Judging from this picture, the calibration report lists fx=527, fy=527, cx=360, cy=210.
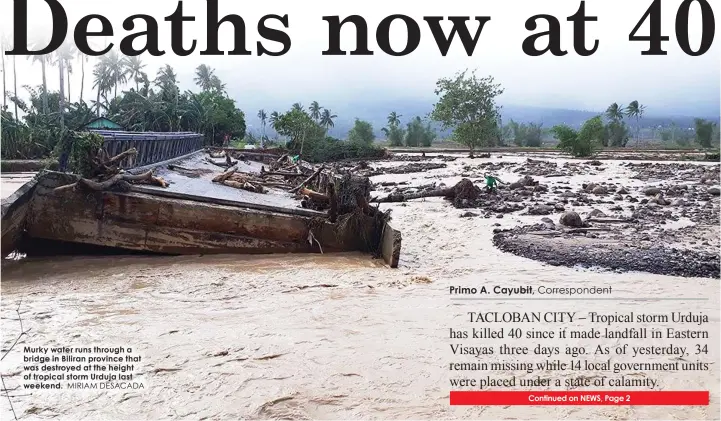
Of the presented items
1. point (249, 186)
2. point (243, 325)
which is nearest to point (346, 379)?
point (243, 325)

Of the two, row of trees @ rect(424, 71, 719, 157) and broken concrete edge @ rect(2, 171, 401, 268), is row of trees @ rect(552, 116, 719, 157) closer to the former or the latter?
row of trees @ rect(424, 71, 719, 157)

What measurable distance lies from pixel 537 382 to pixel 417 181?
711 inches

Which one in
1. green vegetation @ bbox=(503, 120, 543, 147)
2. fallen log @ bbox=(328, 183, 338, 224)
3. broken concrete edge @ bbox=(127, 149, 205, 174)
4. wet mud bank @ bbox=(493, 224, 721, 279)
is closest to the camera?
wet mud bank @ bbox=(493, 224, 721, 279)

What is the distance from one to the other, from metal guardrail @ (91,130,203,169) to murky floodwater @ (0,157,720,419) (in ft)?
8.18

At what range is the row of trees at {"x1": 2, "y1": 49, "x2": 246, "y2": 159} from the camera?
87.6 feet

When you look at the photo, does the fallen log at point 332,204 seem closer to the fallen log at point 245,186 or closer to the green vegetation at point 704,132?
the fallen log at point 245,186

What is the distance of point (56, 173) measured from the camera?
24.3 feet

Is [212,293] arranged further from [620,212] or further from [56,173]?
[620,212]

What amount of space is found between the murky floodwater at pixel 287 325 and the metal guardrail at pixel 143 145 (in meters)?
2.49

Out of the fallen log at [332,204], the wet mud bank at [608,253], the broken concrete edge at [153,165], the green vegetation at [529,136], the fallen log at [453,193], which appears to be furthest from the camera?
the green vegetation at [529,136]

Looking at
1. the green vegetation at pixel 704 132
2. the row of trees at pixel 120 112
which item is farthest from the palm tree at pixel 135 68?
the green vegetation at pixel 704 132

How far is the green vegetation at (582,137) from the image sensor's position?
36500 millimetres
